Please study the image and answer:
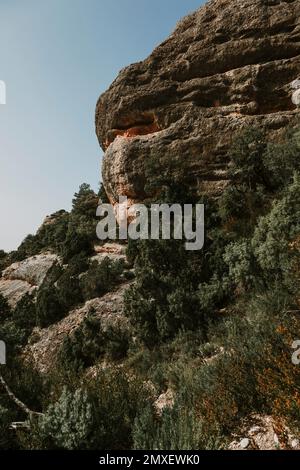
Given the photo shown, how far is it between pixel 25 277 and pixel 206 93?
53.3 feet

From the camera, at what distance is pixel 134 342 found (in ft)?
42.0

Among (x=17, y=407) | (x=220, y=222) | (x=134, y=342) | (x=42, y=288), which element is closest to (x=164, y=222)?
(x=220, y=222)

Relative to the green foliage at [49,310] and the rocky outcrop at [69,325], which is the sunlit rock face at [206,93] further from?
the green foliage at [49,310]

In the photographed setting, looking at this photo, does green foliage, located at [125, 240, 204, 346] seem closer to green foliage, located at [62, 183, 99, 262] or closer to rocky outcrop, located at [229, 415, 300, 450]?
rocky outcrop, located at [229, 415, 300, 450]

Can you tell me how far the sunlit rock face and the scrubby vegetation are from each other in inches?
61.1

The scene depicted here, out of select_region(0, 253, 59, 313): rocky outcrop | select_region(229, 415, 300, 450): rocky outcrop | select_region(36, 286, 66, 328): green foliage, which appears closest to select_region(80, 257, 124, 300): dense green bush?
select_region(36, 286, 66, 328): green foliage

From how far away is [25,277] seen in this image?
22.9 m

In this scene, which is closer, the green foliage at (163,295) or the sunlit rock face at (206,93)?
the green foliage at (163,295)

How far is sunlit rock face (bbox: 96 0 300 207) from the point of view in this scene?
15773 millimetres

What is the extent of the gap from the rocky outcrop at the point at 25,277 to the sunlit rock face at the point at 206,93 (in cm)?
747

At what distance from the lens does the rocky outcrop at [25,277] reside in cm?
2138

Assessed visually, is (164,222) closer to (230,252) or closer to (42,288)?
(230,252)

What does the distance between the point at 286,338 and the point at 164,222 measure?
8472 mm

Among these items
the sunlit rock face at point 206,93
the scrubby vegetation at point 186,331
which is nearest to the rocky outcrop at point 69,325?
the scrubby vegetation at point 186,331
